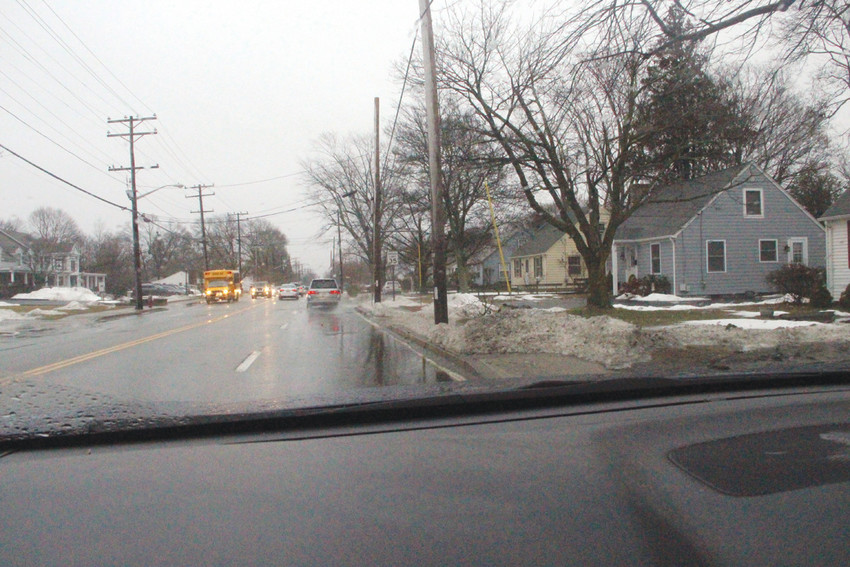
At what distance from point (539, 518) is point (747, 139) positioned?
709 inches

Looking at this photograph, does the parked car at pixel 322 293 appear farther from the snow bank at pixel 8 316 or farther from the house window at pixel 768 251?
the house window at pixel 768 251

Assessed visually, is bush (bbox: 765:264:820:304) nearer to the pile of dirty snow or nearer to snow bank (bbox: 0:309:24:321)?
the pile of dirty snow

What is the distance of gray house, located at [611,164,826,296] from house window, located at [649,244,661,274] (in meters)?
0.21

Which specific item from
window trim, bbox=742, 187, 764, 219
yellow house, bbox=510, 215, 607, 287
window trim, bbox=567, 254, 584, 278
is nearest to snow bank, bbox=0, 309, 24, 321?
yellow house, bbox=510, 215, 607, 287

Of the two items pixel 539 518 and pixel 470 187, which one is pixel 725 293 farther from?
pixel 539 518

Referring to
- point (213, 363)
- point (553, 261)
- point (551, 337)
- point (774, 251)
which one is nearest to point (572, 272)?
point (553, 261)

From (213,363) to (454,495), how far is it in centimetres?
951

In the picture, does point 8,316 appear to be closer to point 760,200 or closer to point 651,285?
point 651,285

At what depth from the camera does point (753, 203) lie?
28953 mm

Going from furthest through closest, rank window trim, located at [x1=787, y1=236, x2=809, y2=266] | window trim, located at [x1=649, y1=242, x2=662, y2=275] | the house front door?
the house front door → window trim, located at [x1=649, y1=242, x2=662, y2=275] → window trim, located at [x1=787, y1=236, x2=809, y2=266]

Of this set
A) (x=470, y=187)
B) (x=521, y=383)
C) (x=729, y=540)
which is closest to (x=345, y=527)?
(x=729, y=540)

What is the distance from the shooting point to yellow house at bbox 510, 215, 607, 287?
46188mm

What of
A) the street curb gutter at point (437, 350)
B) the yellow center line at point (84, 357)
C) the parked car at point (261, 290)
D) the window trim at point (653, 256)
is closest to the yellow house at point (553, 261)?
the window trim at point (653, 256)

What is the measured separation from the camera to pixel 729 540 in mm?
1987
